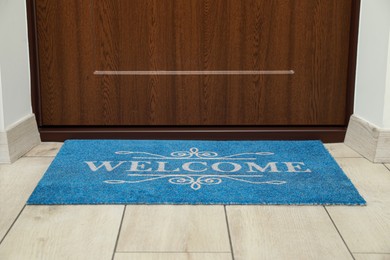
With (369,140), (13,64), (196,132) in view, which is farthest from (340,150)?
(13,64)

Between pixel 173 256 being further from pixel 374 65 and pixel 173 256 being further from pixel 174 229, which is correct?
pixel 374 65

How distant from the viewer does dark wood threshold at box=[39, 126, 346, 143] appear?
232cm

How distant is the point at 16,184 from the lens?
6.09 feet

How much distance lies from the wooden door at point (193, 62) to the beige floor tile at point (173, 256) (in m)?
0.99

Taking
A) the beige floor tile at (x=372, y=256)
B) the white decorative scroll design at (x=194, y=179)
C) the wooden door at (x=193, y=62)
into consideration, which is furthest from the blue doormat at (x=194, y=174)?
the beige floor tile at (x=372, y=256)

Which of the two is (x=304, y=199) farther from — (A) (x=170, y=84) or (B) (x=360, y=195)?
(A) (x=170, y=84)

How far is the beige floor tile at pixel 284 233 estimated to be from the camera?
140cm

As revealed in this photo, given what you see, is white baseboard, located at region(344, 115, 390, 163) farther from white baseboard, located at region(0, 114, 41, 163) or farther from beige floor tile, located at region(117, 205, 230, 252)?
white baseboard, located at region(0, 114, 41, 163)

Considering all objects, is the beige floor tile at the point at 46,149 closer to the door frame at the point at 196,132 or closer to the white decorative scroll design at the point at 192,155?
the door frame at the point at 196,132

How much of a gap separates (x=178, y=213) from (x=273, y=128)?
81 centimetres

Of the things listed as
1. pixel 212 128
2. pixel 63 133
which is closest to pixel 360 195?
pixel 212 128

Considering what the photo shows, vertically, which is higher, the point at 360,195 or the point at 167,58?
the point at 167,58

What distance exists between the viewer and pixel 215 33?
7.40ft

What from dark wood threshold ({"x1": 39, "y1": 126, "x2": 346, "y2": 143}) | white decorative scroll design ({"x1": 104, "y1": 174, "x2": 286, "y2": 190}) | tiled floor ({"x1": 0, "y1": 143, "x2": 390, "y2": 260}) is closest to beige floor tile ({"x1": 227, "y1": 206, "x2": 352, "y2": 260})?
tiled floor ({"x1": 0, "y1": 143, "x2": 390, "y2": 260})
